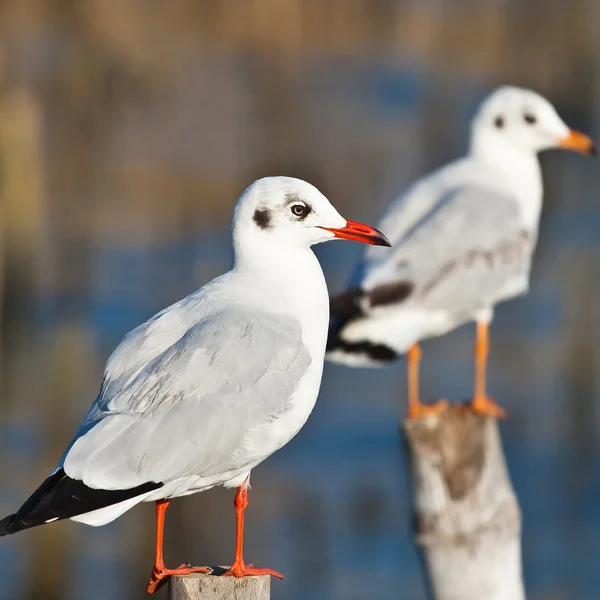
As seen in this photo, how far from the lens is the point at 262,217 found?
433 centimetres

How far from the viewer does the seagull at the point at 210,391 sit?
12.3ft

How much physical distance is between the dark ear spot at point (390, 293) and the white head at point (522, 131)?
1.26 meters

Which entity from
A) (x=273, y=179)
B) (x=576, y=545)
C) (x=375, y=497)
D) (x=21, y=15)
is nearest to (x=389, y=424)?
(x=375, y=497)

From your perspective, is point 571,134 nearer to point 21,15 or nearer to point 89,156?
point 89,156

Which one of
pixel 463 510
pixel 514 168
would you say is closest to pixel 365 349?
pixel 463 510

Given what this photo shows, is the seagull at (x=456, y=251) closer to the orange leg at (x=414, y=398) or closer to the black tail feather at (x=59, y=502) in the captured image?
the orange leg at (x=414, y=398)

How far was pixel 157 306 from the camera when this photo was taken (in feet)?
40.4

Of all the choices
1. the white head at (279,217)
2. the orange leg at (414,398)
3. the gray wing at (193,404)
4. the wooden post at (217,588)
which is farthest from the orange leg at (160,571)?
the orange leg at (414,398)

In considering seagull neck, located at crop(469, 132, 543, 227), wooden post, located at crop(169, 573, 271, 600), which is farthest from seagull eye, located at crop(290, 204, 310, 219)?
seagull neck, located at crop(469, 132, 543, 227)

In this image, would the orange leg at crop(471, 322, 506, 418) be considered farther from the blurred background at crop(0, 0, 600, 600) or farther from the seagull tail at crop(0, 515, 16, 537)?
the seagull tail at crop(0, 515, 16, 537)

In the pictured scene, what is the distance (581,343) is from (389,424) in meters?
1.76

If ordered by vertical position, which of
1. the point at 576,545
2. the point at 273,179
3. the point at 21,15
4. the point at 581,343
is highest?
the point at 21,15

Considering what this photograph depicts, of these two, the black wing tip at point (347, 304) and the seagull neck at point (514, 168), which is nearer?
the black wing tip at point (347, 304)

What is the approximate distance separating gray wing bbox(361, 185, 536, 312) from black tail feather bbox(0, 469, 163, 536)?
3.00 m
